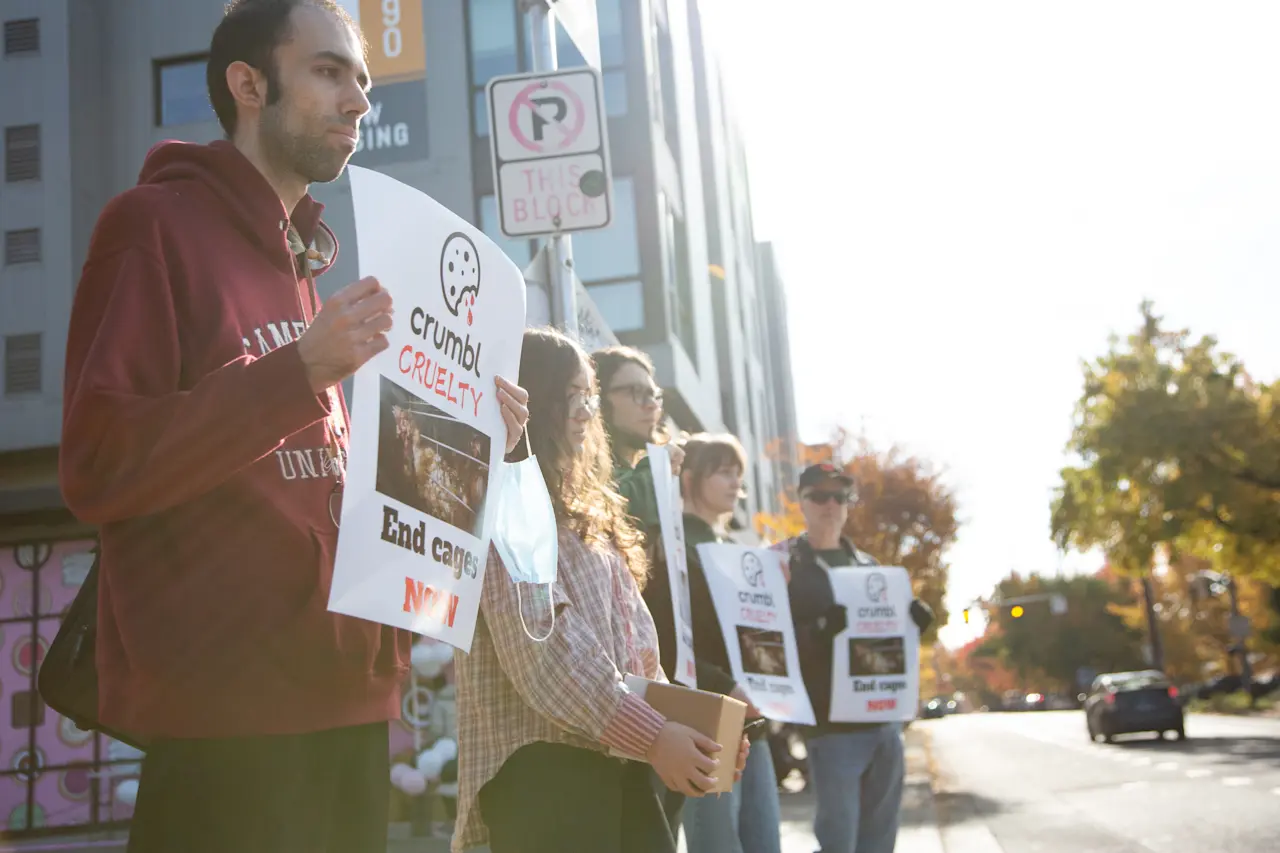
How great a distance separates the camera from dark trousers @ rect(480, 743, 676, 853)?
2717 mm

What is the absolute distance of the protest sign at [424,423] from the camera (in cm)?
188

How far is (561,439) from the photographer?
3111 mm

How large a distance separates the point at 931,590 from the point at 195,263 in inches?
1401

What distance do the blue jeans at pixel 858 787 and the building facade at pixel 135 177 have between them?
37.7 feet

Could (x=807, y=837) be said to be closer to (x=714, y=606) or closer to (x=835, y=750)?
(x=835, y=750)

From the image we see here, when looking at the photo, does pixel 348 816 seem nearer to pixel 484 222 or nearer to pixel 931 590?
pixel 484 222

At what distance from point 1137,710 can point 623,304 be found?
15.9 m

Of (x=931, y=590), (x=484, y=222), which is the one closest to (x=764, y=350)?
(x=931, y=590)

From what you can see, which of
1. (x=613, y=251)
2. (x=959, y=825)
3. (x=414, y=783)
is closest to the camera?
(x=959, y=825)

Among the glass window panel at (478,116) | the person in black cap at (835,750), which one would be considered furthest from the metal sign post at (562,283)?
the glass window panel at (478,116)

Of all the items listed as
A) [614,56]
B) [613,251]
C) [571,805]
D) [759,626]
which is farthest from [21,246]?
[571,805]

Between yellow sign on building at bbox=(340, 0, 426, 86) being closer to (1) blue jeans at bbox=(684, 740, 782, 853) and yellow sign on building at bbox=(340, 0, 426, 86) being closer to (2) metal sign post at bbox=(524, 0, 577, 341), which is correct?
(2) metal sign post at bbox=(524, 0, 577, 341)

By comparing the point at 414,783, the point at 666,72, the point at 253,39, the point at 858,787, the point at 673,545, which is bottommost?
the point at 414,783

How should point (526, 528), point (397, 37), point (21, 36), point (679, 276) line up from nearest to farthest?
point (526, 528), point (397, 37), point (21, 36), point (679, 276)
